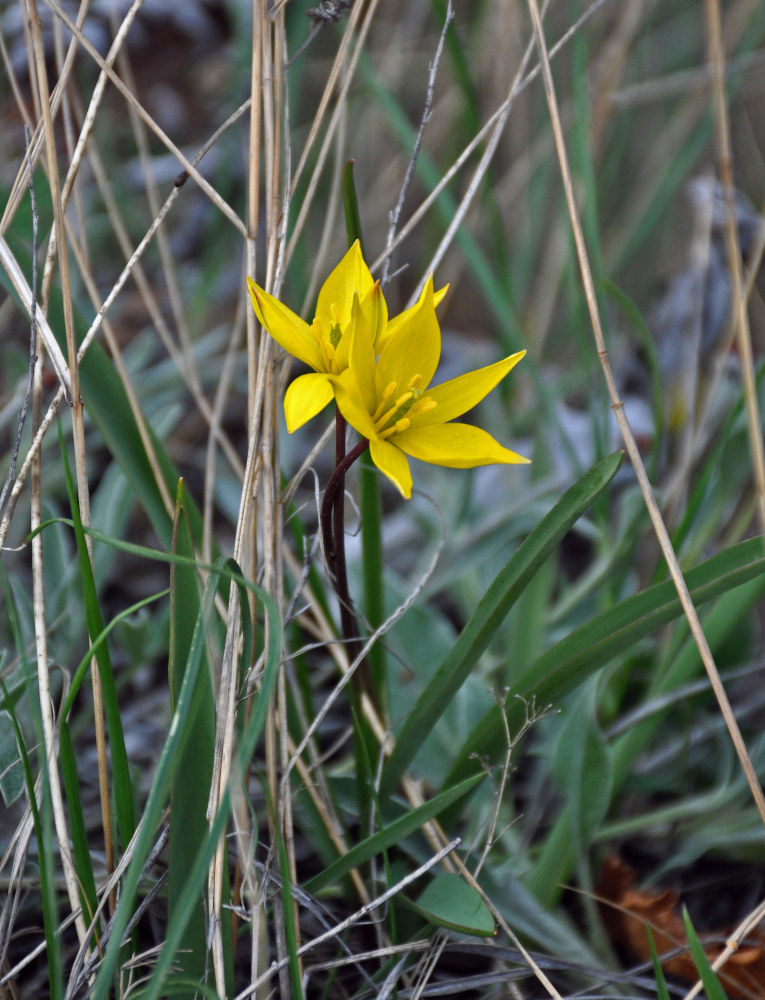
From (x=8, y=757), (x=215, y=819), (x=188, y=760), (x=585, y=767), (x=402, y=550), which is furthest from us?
(x=402, y=550)

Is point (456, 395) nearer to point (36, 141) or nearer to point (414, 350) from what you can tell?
point (414, 350)

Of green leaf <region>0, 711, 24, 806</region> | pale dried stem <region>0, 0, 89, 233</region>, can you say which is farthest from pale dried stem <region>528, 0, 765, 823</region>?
green leaf <region>0, 711, 24, 806</region>

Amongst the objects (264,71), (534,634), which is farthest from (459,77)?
(534,634)

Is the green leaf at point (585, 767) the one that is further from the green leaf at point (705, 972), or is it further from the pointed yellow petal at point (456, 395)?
the pointed yellow petal at point (456, 395)

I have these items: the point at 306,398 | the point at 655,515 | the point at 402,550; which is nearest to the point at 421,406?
the point at 306,398

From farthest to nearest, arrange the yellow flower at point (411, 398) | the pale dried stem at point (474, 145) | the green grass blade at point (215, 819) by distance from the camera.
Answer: the pale dried stem at point (474, 145), the yellow flower at point (411, 398), the green grass blade at point (215, 819)

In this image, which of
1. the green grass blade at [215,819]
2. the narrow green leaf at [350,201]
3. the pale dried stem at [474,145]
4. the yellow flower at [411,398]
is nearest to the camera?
the green grass blade at [215,819]

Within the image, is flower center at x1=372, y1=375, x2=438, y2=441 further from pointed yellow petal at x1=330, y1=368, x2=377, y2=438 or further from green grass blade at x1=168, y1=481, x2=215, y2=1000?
green grass blade at x1=168, y1=481, x2=215, y2=1000

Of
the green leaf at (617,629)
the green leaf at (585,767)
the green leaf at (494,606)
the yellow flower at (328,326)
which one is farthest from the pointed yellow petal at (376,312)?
the green leaf at (585,767)
